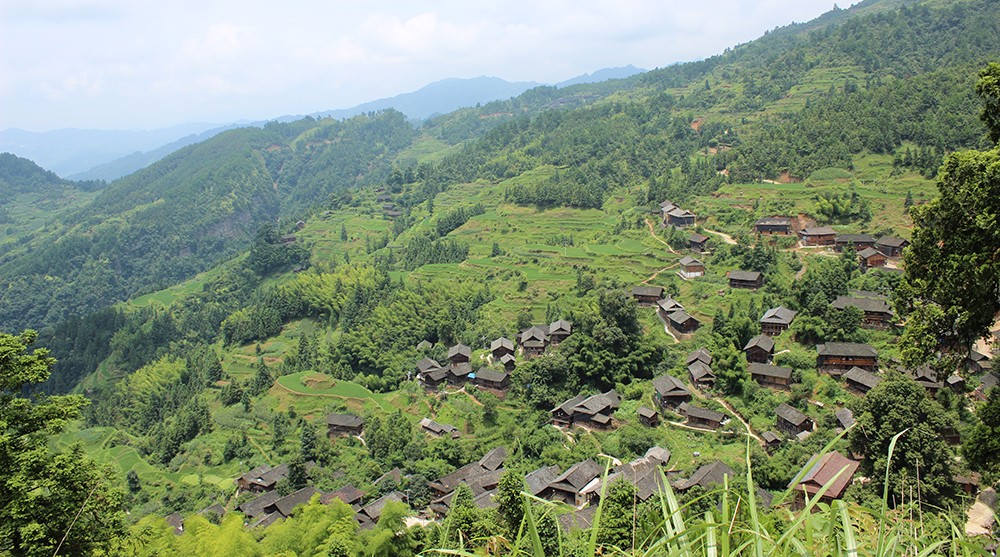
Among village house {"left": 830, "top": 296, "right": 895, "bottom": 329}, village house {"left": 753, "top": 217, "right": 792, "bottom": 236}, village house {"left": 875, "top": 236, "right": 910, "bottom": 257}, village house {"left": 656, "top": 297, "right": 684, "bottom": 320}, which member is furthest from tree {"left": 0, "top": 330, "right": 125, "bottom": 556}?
village house {"left": 753, "top": 217, "right": 792, "bottom": 236}

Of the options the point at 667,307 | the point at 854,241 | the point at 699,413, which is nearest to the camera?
the point at 699,413

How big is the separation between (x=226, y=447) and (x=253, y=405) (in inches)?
148

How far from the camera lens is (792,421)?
1941cm

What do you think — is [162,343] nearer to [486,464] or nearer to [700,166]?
[486,464]

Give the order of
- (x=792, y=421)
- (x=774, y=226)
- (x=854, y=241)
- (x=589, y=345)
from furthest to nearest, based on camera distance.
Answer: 1. (x=774, y=226)
2. (x=854, y=241)
3. (x=589, y=345)
4. (x=792, y=421)

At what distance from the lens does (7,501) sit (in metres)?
8.01

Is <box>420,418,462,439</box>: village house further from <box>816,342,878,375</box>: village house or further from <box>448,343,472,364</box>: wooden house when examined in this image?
<box>816,342,878,375</box>: village house

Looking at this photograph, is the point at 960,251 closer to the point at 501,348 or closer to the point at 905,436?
the point at 905,436

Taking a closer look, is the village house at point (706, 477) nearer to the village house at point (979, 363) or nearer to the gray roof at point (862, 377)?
the gray roof at point (862, 377)

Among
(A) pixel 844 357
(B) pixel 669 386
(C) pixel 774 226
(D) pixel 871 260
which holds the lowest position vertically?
(B) pixel 669 386

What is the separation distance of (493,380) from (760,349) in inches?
436

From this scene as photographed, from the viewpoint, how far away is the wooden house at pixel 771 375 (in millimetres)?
21688

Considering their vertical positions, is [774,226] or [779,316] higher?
[774,226]

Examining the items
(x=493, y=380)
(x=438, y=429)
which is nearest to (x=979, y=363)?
(x=493, y=380)
